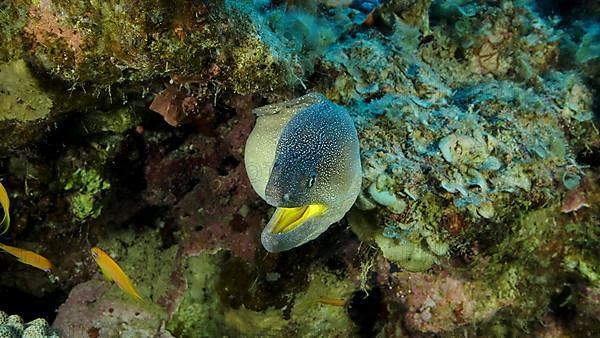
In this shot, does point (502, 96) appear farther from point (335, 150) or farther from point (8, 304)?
point (8, 304)

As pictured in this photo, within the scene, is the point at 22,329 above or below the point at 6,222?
below

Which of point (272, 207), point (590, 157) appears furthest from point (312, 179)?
point (590, 157)

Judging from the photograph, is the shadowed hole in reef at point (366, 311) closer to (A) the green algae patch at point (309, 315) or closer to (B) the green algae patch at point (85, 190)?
(A) the green algae patch at point (309, 315)

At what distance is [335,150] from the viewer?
81.7 inches

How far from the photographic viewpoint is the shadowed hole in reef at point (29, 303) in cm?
381

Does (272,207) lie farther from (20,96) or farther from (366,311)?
(20,96)

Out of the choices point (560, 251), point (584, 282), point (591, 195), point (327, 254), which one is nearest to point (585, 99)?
point (591, 195)

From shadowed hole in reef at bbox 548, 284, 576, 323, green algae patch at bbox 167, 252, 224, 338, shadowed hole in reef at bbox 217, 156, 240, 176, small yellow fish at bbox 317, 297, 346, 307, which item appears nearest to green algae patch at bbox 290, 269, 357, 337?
small yellow fish at bbox 317, 297, 346, 307

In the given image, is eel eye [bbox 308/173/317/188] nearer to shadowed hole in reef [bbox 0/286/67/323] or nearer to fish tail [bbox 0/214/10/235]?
fish tail [bbox 0/214/10/235]

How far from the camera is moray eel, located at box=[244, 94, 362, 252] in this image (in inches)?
75.8

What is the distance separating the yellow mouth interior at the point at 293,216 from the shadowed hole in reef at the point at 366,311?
1670 millimetres

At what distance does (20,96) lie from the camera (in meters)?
2.43

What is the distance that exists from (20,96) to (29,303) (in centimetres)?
232

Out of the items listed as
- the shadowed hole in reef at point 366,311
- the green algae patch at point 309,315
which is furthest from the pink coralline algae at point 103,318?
the shadowed hole in reef at point 366,311
